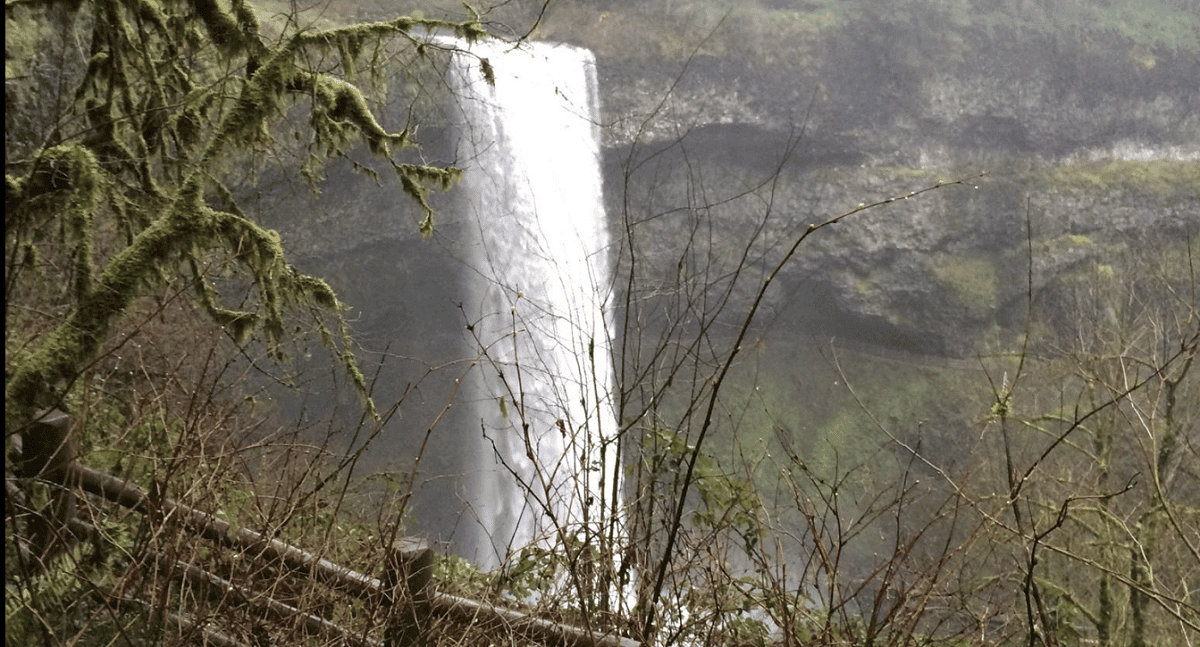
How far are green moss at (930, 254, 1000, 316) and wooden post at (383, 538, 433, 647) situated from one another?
31.1 metres

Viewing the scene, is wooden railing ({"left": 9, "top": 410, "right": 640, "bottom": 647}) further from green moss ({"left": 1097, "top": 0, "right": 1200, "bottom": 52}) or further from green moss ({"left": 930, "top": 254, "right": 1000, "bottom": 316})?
green moss ({"left": 1097, "top": 0, "right": 1200, "bottom": 52})

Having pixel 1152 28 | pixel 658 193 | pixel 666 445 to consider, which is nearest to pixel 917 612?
pixel 666 445

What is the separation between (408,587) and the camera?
2639 millimetres

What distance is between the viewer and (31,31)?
6.20 meters

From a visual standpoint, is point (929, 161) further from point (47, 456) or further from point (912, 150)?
point (47, 456)

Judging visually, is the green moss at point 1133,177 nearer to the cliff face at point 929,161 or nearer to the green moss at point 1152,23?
the cliff face at point 929,161

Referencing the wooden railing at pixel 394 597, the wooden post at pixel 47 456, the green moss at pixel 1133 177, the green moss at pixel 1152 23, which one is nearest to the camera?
the wooden railing at pixel 394 597

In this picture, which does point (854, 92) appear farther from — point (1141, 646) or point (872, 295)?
point (1141, 646)

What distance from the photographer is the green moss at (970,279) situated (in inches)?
1220

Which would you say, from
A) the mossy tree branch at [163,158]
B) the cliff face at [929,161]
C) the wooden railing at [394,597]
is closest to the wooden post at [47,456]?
the mossy tree branch at [163,158]

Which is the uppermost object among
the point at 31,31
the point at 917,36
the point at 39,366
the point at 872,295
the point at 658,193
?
the point at 917,36

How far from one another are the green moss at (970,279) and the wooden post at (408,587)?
31104 millimetres

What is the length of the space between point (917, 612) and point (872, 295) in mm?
30538

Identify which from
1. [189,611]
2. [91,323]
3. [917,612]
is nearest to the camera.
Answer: [917,612]
